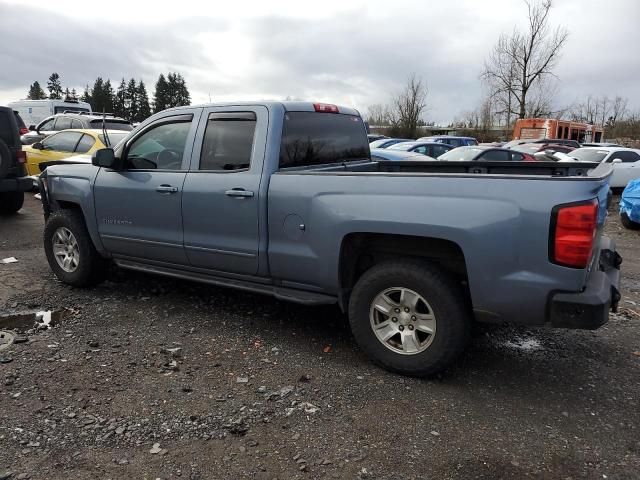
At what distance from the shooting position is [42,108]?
22.1 m

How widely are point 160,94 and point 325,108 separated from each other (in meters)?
78.1

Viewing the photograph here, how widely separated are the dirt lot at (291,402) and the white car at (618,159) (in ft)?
39.4

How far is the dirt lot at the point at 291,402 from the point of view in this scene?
2.69 m

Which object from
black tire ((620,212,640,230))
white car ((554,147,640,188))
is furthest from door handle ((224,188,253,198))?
white car ((554,147,640,188))

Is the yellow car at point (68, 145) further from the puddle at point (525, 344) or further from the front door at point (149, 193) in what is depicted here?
the puddle at point (525, 344)

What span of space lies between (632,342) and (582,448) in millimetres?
1844

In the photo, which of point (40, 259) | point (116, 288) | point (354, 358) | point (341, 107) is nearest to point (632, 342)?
point (354, 358)

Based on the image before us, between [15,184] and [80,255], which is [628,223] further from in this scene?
[15,184]

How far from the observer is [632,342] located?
4.25m

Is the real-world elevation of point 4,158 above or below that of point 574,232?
above

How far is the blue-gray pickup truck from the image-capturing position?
299cm

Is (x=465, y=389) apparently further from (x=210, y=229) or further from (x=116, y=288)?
(x=116, y=288)

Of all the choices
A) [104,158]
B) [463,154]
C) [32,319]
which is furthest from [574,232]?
[463,154]

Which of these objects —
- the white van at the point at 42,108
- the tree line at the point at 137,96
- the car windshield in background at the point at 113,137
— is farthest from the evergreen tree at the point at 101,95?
the car windshield in background at the point at 113,137
